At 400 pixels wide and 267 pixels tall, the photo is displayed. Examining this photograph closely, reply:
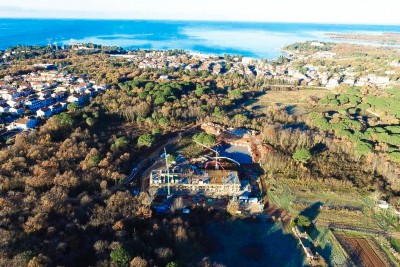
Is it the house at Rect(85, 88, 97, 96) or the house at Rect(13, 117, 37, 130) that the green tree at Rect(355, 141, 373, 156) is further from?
the house at Rect(85, 88, 97, 96)

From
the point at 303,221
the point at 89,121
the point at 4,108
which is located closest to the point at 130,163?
the point at 89,121

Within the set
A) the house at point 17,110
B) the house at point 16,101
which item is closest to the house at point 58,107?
the house at point 17,110

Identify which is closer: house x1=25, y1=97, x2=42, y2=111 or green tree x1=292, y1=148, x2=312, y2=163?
green tree x1=292, y1=148, x2=312, y2=163

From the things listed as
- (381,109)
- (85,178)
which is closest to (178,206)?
(85,178)

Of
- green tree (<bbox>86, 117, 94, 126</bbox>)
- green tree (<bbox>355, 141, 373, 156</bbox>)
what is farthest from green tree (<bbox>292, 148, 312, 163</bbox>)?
green tree (<bbox>86, 117, 94, 126</bbox>)

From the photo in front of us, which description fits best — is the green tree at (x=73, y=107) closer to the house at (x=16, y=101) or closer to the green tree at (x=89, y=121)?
the green tree at (x=89, y=121)

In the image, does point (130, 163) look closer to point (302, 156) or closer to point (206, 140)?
point (206, 140)
